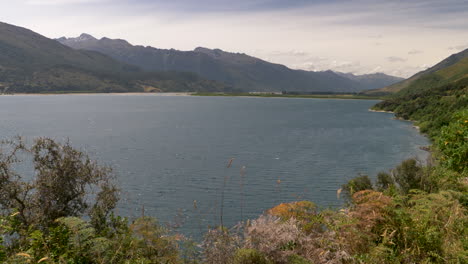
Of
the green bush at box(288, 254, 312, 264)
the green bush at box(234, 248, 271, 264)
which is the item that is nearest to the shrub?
the green bush at box(234, 248, 271, 264)

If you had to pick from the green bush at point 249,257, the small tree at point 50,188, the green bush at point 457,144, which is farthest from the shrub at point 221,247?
the green bush at point 457,144

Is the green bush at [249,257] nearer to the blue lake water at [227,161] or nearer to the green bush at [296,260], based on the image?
the green bush at [296,260]

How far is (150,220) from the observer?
14.1 metres

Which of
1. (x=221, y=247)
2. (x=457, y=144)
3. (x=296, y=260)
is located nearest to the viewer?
(x=296, y=260)

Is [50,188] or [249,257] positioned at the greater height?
[249,257]

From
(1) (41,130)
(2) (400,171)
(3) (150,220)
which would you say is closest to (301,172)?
(2) (400,171)

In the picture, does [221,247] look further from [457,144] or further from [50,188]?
[457,144]

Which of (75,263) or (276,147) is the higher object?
(75,263)

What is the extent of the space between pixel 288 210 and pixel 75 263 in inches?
280

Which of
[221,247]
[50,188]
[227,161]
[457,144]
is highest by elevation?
[457,144]

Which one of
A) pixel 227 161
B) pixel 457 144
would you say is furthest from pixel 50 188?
pixel 227 161

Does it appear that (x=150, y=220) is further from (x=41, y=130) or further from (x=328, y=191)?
(x=41, y=130)

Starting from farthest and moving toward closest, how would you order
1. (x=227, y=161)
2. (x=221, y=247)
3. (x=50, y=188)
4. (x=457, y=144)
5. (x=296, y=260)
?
1. (x=227, y=161)
2. (x=50, y=188)
3. (x=457, y=144)
4. (x=221, y=247)
5. (x=296, y=260)

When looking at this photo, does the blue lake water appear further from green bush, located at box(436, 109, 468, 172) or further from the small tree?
green bush, located at box(436, 109, 468, 172)
